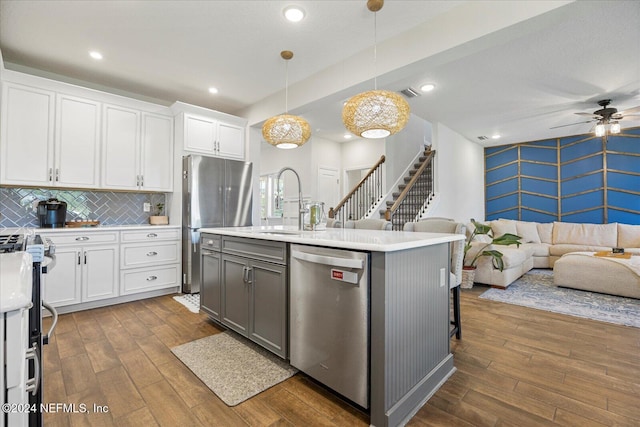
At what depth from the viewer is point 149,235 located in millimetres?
3844

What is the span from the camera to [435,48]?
2.65 meters

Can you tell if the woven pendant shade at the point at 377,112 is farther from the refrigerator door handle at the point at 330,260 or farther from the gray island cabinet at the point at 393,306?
the refrigerator door handle at the point at 330,260

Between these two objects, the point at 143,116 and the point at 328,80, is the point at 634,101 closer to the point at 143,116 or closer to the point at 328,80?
the point at 328,80

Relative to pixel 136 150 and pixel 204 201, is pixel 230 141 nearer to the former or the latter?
pixel 204 201

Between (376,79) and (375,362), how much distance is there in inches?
107

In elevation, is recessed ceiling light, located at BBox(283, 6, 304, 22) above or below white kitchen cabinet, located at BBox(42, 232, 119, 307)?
above

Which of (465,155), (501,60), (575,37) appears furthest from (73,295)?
(465,155)

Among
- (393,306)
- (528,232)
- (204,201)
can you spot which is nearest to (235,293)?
(393,306)

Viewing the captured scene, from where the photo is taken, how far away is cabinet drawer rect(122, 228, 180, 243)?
12.0ft

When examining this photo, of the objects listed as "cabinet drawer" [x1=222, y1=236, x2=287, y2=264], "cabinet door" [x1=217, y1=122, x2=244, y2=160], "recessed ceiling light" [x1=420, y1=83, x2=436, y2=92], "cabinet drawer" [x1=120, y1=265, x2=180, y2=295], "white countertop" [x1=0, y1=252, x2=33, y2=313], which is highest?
"recessed ceiling light" [x1=420, y1=83, x2=436, y2=92]

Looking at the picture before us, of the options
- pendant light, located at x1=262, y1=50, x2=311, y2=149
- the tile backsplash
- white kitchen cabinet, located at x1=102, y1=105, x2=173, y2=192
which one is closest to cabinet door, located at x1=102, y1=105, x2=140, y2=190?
white kitchen cabinet, located at x1=102, y1=105, x2=173, y2=192

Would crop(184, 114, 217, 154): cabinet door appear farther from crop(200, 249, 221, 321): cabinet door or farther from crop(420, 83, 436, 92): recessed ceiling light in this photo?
crop(420, 83, 436, 92): recessed ceiling light

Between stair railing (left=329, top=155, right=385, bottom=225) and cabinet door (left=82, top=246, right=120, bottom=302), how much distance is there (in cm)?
438

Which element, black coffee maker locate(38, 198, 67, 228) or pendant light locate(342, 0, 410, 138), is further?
black coffee maker locate(38, 198, 67, 228)
